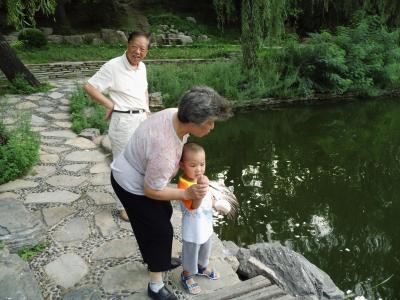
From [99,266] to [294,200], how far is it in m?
3.48

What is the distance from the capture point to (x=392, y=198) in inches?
234

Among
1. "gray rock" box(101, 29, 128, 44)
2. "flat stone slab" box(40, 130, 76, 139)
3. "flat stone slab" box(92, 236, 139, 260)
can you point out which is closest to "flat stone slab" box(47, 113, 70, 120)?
"flat stone slab" box(40, 130, 76, 139)

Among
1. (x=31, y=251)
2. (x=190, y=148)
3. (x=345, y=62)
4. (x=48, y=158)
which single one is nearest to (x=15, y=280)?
(x=31, y=251)

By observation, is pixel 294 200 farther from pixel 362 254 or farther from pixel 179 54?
pixel 179 54

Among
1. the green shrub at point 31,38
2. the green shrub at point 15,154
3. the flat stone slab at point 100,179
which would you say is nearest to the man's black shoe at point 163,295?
the flat stone slab at point 100,179

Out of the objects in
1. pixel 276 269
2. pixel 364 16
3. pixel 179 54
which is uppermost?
pixel 364 16

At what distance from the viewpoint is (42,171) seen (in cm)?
471

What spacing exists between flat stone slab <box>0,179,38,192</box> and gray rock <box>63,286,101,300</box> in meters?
1.89

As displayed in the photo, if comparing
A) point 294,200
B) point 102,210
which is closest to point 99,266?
point 102,210

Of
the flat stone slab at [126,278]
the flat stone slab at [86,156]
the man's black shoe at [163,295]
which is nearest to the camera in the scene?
the man's black shoe at [163,295]

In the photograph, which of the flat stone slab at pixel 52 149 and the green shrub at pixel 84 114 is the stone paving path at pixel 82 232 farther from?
the green shrub at pixel 84 114

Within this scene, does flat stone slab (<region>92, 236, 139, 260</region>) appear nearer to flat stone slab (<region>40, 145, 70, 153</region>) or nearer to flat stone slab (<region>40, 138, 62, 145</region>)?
flat stone slab (<region>40, 145, 70, 153</region>)

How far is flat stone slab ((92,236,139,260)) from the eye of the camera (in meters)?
3.14

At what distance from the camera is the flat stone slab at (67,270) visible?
284 cm
